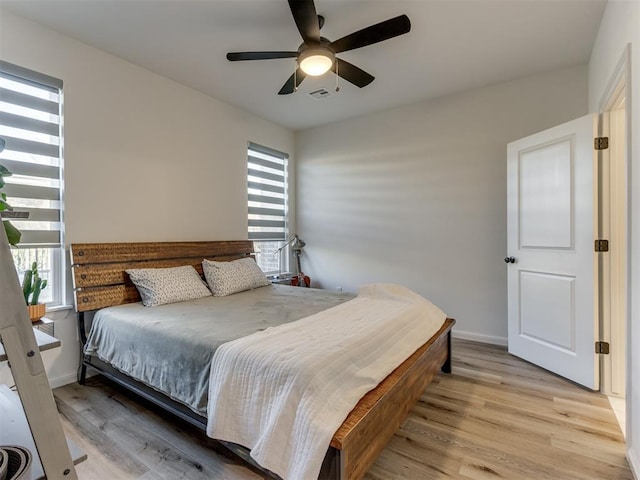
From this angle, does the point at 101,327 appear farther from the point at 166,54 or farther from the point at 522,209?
the point at 522,209

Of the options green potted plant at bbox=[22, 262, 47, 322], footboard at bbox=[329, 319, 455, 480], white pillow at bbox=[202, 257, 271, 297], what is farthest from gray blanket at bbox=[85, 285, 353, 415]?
footboard at bbox=[329, 319, 455, 480]

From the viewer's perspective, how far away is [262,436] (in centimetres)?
134

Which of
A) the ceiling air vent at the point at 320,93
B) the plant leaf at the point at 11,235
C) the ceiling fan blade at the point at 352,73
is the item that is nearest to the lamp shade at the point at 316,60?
the ceiling fan blade at the point at 352,73

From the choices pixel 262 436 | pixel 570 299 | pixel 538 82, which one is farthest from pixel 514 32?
pixel 262 436

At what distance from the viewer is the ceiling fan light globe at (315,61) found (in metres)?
2.12

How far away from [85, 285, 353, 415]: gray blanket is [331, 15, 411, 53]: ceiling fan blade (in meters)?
1.85

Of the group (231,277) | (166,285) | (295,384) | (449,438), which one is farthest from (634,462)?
(166,285)

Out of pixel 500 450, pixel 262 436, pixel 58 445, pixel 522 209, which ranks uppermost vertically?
pixel 522 209

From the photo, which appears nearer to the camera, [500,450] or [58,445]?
[58,445]

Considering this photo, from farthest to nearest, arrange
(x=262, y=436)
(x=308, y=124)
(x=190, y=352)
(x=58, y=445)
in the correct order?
(x=308, y=124), (x=190, y=352), (x=262, y=436), (x=58, y=445)

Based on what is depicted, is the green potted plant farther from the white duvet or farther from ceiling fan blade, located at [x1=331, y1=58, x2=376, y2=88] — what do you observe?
ceiling fan blade, located at [x1=331, y1=58, x2=376, y2=88]

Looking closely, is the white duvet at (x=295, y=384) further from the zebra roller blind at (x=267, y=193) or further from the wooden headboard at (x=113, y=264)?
the zebra roller blind at (x=267, y=193)

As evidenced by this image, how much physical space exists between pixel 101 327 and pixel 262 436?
1.69 meters

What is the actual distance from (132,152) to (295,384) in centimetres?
270
